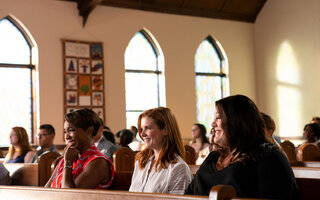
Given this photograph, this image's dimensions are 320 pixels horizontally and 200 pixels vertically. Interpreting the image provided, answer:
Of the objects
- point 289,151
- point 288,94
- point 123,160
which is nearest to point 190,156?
point 123,160

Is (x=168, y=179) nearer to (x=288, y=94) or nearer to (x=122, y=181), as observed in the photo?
(x=122, y=181)

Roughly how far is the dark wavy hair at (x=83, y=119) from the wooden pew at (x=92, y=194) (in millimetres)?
1202

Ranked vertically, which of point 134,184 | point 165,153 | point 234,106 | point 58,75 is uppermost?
point 58,75

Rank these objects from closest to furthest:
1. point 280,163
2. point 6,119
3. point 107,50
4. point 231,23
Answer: point 280,163, point 6,119, point 107,50, point 231,23

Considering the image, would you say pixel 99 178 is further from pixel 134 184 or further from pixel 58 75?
pixel 58 75

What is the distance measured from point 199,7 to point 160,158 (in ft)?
29.8

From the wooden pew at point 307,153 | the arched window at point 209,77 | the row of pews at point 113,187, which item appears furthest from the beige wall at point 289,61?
the row of pews at point 113,187

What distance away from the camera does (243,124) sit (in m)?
2.14

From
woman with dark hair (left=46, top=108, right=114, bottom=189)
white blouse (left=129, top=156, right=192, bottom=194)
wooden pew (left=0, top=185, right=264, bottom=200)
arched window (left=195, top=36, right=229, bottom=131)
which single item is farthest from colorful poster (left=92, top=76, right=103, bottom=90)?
wooden pew (left=0, top=185, right=264, bottom=200)

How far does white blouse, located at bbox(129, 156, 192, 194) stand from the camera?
2.72m

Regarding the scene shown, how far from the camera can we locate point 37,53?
9414 millimetres

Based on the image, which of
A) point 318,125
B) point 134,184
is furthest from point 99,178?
point 318,125

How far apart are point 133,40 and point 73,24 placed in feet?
4.87

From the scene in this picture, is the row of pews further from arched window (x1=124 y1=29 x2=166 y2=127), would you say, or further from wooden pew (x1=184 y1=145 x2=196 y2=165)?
arched window (x1=124 y1=29 x2=166 y2=127)
